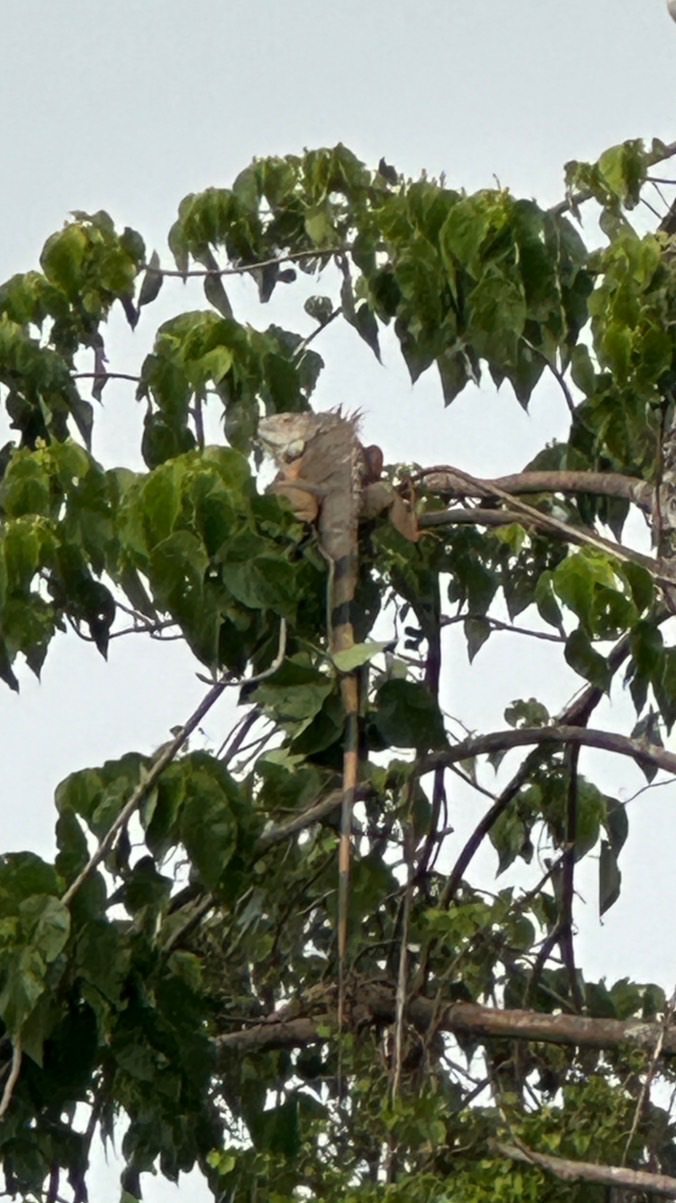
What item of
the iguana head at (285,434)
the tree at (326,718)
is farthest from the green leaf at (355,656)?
the iguana head at (285,434)

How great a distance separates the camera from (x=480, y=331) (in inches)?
154

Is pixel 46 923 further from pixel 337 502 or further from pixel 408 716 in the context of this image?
pixel 337 502

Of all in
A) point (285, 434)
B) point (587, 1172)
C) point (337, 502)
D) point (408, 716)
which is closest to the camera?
point (587, 1172)

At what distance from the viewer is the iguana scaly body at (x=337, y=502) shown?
3766 mm

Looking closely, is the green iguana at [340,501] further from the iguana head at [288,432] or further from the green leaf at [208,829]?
the green leaf at [208,829]

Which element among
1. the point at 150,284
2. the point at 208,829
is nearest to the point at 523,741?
the point at 208,829

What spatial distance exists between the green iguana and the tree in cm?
4

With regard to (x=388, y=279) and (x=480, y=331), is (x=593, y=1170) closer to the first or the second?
(x=480, y=331)

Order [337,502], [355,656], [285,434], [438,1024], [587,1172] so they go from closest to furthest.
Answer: [587,1172]
[355,656]
[438,1024]
[337,502]
[285,434]

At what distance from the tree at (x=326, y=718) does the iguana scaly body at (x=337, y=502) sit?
1.8 inches

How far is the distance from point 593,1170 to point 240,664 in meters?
0.98

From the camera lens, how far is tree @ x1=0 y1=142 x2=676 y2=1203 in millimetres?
3541

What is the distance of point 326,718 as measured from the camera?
3697 millimetres

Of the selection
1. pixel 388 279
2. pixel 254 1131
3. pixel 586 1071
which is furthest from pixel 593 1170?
pixel 388 279
